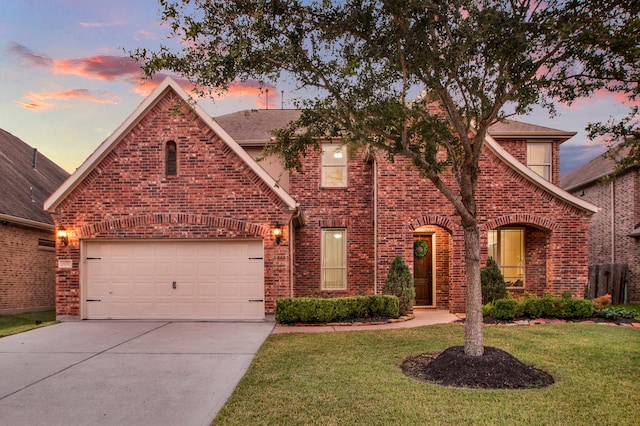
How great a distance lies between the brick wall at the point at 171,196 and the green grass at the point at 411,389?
3.84 meters

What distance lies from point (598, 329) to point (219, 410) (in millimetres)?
9146

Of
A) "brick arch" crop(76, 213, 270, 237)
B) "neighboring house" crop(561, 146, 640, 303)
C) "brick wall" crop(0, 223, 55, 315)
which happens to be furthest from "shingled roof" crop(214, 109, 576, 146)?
"brick wall" crop(0, 223, 55, 315)

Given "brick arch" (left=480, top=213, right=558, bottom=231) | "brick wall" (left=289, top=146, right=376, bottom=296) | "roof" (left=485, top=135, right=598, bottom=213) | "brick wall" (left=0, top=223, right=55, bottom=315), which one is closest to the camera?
"roof" (left=485, top=135, right=598, bottom=213)

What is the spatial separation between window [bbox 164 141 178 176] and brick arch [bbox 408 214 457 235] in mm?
7058

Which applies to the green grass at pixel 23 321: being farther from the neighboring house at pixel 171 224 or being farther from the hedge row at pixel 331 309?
the hedge row at pixel 331 309

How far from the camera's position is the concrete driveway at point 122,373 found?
5227 mm

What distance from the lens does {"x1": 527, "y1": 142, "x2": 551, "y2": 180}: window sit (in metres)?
15.5

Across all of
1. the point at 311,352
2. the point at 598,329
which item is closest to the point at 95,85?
the point at 311,352

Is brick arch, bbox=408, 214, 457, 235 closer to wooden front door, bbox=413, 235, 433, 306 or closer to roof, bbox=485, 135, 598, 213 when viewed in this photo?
wooden front door, bbox=413, 235, 433, 306

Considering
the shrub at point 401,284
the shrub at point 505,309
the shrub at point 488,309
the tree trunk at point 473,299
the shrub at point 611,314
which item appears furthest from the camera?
the shrub at point 401,284

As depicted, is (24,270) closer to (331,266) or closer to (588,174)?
(331,266)

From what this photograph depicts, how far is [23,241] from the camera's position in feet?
48.9

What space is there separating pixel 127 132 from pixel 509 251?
12070 millimetres

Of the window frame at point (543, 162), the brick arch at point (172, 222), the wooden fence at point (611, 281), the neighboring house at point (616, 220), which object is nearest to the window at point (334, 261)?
the brick arch at point (172, 222)
